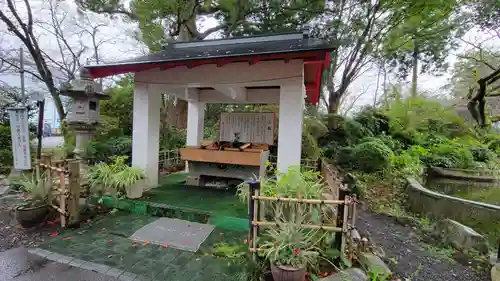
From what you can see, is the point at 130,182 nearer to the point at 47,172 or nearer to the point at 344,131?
the point at 47,172

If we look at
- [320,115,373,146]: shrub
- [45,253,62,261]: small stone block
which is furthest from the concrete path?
[320,115,373,146]: shrub

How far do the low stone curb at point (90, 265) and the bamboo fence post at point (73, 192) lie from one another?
2.03ft

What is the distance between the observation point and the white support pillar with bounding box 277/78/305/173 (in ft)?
13.2

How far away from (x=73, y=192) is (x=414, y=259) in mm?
5223

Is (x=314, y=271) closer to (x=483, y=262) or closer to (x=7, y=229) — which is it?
(x=483, y=262)

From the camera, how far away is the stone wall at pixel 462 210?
4.38 m

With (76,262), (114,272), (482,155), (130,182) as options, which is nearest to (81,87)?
(130,182)

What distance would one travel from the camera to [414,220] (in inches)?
199

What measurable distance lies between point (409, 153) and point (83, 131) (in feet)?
33.4

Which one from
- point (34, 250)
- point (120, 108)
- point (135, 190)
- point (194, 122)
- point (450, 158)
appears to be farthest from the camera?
point (120, 108)

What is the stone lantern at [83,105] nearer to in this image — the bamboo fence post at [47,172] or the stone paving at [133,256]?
the bamboo fence post at [47,172]

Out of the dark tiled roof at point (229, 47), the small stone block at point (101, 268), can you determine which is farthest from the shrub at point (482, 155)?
the small stone block at point (101, 268)

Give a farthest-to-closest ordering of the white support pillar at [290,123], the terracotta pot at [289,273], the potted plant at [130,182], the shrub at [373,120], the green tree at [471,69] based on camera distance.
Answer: the green tree at [471,69] < the shrub at [373,120] < the potted plant at [130,182] < the white support pillar at [290,123] < the terracotta pot at [289,273]

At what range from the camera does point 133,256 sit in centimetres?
286
